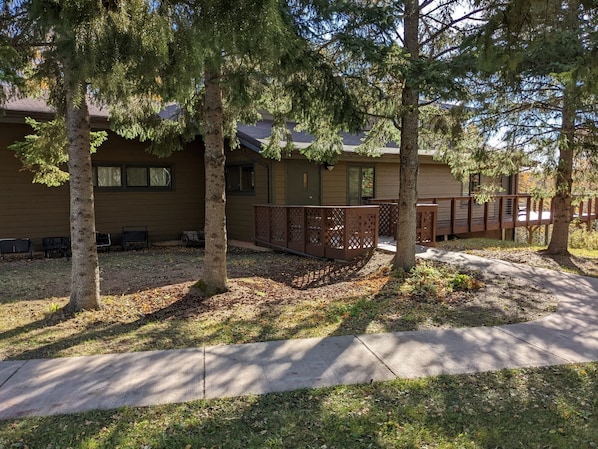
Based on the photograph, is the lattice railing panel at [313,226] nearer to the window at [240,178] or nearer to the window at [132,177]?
the window at [240,178]

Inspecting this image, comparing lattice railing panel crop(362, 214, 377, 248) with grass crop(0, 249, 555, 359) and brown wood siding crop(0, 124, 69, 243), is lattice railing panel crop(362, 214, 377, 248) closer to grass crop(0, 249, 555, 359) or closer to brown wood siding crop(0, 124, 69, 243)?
grass crop(0, 249, 555, 359)

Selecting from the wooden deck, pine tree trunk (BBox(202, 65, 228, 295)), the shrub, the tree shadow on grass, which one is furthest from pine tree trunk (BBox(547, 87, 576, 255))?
the tree shadow on grass

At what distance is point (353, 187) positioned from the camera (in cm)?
1348

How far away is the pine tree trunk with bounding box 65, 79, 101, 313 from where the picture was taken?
5.11 metres

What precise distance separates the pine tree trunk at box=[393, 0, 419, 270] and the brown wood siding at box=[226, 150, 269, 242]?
5.05m

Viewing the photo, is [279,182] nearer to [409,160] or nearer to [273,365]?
[409,160]

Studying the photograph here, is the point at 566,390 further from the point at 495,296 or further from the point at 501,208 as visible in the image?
the point at 501,208

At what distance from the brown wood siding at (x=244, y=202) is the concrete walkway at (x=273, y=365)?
8.02m

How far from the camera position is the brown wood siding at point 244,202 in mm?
11938

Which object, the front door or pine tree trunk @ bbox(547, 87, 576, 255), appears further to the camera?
the front door

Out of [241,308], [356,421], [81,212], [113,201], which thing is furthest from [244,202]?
[356,421]

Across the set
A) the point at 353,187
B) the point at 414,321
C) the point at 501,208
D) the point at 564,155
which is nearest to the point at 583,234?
the point at 501,208

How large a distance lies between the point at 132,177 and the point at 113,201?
0.90 meters

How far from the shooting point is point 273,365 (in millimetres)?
3691
